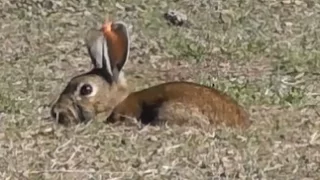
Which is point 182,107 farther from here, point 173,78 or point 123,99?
point 173,78

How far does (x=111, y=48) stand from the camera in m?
6.89

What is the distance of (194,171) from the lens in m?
5.36

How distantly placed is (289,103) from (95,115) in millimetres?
1198

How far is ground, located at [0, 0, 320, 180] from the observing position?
547 cm

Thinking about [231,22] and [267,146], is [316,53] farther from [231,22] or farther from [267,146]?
[267,146]

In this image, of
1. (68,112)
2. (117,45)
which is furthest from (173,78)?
(68,112)

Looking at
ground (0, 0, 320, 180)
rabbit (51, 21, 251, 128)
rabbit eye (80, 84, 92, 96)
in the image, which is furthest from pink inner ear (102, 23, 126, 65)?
ground (0, 0, 320, 180)

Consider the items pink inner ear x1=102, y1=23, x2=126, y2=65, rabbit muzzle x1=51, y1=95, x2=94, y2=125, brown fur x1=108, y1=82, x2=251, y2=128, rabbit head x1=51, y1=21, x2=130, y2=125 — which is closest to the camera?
brown fur x1=108, y1=82, x2=251, y2=128

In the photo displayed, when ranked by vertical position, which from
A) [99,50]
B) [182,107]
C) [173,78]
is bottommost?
[173,78]

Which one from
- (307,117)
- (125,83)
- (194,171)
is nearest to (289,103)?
(307,117)

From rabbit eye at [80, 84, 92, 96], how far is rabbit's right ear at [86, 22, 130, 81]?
183 mm

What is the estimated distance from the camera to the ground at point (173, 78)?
5473mm

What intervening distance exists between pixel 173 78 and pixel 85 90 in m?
0.99

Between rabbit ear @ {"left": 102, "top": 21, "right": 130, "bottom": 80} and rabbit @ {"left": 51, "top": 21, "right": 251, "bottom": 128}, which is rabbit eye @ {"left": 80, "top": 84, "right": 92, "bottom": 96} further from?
rabbit ear @ {"left": 102, "top": 21, "right": 130, "bottom": 80}
